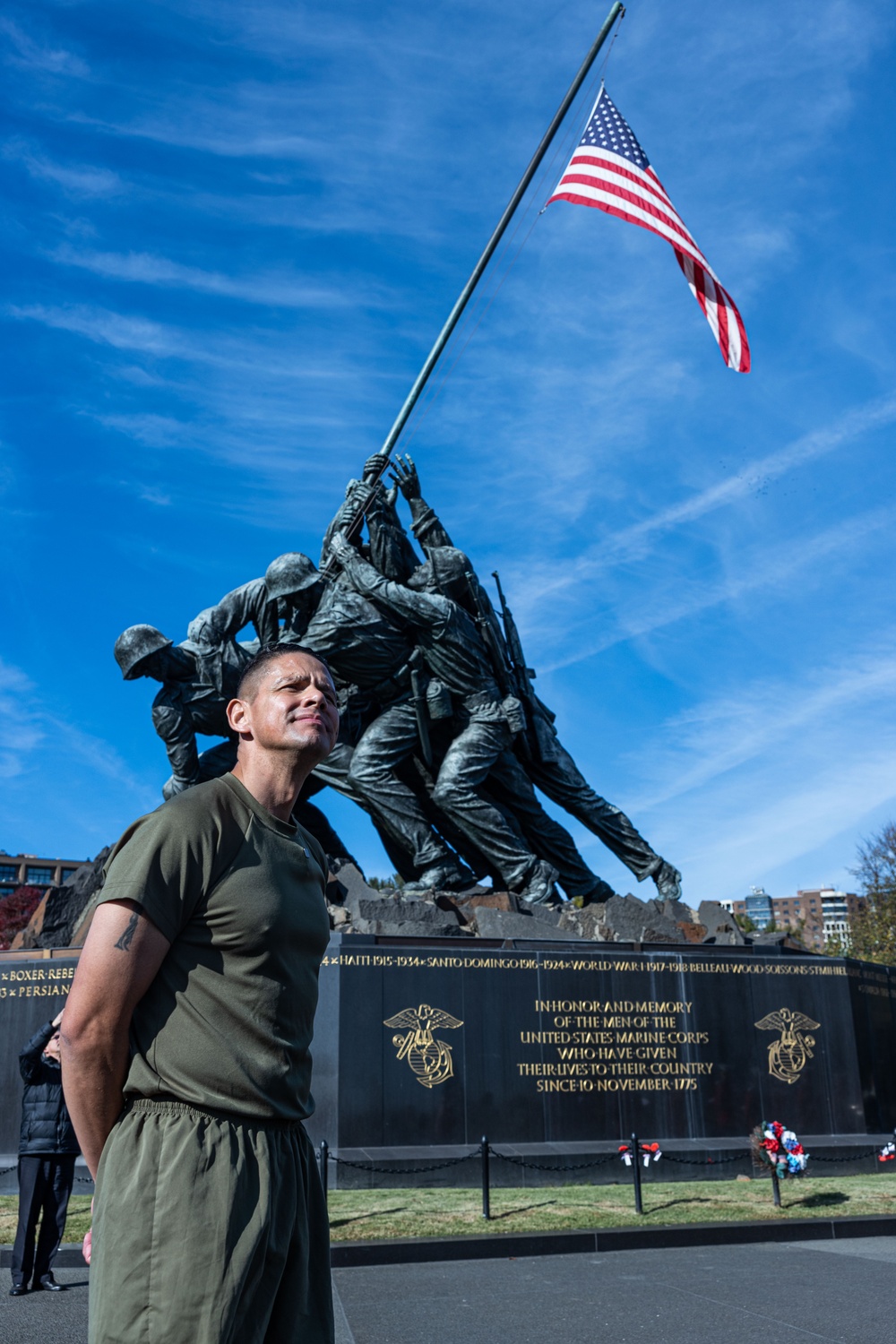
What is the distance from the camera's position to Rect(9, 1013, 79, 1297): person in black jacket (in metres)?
7.28

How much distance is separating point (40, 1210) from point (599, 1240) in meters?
4.24

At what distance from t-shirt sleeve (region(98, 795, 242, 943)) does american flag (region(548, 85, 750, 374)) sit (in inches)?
546

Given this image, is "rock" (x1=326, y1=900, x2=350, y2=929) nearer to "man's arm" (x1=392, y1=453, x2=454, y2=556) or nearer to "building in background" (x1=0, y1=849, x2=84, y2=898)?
"man's arm" (x1=392, y1=453, x2=454, y2=556)

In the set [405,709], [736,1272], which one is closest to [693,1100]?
[736,1272]

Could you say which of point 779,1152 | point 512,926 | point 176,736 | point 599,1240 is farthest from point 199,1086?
point 176,736

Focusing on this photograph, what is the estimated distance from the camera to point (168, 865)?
2.17 m

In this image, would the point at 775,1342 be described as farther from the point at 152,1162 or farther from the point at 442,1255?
the point at 152,1162

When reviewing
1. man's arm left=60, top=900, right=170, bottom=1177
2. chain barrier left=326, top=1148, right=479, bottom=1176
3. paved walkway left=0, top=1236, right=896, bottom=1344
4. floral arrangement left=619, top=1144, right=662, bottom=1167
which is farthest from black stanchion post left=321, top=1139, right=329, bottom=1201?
man's arm left=60, top=900, right=170, bottom=1177

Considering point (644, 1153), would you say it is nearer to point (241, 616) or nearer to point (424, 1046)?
point (424, 1046)

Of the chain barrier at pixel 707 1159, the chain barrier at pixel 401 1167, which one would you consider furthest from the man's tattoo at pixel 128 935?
the chain barrier at pixel 707 1159

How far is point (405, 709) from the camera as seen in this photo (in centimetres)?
1688

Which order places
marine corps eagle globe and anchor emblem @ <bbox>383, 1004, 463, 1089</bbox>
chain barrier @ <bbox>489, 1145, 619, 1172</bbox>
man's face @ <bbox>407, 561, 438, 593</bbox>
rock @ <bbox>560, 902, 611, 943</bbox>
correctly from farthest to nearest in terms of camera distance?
1. man's face @ <bbox>407, 561, 438, 593</bbox>
2. rock @ <bbox>560, 902, 611, 943</bbox>
3. marine corps eagle globe and anchor emblem @ <bbox>383, 1004, 463, 1089</bbox>
4. chain barrier @ <bbox>489, 1145, 619, 1172</bbox>

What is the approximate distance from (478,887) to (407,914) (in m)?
A: 2.31

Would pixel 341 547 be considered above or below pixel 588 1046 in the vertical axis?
above
